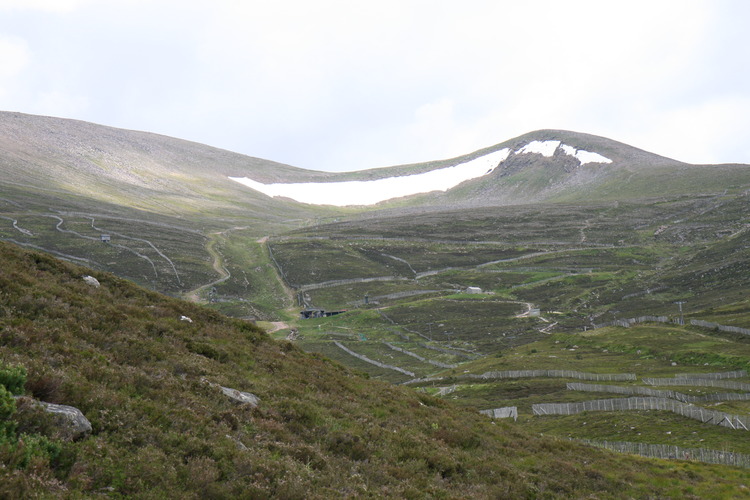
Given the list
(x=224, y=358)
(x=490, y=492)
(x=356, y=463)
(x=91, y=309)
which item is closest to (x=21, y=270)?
(x=91, y=309)

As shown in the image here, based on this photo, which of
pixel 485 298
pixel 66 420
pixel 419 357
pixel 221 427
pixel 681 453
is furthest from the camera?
pixel 485 298

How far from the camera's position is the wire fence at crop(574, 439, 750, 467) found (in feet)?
102

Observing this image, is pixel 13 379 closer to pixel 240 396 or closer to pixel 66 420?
pixel 66 420

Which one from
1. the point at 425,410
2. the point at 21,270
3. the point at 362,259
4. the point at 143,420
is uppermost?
the point at 21,270

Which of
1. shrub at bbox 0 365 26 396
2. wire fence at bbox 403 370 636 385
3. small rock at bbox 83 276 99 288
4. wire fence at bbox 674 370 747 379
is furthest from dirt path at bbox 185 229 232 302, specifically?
shrub at bbox 0 365 26 396

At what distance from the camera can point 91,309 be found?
20.3 metres

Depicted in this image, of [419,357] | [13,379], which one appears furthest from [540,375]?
[13,379]

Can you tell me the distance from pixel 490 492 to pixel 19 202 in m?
213

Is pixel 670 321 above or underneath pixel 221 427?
underneath

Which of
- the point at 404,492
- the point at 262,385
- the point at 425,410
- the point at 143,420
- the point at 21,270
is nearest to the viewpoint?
the point at 143,420

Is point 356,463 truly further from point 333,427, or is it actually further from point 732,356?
point 732,356

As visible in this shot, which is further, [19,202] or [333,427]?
[19,202]

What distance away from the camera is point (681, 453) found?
3253cm

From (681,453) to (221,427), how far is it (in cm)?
3088
